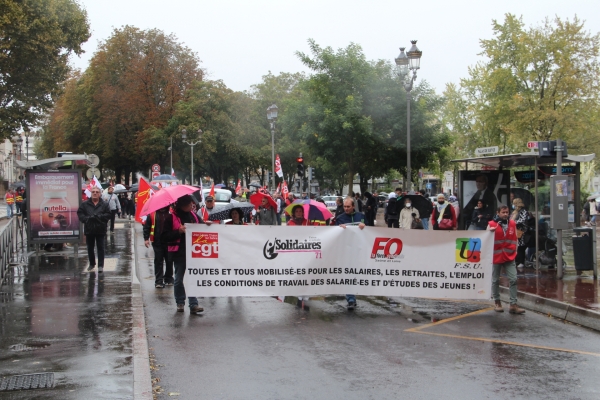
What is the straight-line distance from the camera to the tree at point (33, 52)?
34.5 m

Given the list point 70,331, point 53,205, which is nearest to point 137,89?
point 53,205

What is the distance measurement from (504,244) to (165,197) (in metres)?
5.13

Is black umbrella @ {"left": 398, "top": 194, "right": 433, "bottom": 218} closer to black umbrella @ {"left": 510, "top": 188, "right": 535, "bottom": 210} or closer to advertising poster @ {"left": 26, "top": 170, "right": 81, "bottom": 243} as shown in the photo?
black umbrella @ {"left": 510, "top": 188, "right": 535, "bottom": 210}

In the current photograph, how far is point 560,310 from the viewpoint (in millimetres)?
10617

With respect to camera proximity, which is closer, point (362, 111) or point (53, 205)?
point (53, 205)

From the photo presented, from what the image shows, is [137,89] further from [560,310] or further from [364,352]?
[364,352]

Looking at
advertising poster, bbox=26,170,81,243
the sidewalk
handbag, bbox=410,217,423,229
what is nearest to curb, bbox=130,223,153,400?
the sidewalk

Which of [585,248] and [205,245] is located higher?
[205,245]

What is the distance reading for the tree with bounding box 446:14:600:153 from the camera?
129 feet

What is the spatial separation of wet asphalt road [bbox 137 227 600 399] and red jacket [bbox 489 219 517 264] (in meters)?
0.88

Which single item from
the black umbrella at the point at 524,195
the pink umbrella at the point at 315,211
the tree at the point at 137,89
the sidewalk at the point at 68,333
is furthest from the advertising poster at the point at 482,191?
the tree at the point at 137,89

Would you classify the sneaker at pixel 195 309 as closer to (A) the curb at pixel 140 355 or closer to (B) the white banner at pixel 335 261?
(B) the white banner at pixel 335 261

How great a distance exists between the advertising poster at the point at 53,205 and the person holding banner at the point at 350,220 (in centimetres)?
865

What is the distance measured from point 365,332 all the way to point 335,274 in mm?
1654
